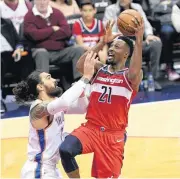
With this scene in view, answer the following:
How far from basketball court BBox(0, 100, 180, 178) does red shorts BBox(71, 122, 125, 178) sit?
115 cm

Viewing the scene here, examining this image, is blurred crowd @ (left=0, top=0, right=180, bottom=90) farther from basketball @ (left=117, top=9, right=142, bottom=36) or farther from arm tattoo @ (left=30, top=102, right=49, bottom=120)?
arm tattoo @ (left=30, top=102, right=49, bottom=120)

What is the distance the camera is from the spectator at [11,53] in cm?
1022

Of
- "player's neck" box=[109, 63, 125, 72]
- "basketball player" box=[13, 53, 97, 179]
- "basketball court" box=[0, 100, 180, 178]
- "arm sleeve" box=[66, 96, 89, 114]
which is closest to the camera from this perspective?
"basketball player" box=[13, 53, 97, 179]

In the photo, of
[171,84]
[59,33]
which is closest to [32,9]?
[59,33]

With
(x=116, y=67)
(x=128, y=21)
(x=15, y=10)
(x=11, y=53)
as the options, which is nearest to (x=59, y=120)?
(x=116, y=67)

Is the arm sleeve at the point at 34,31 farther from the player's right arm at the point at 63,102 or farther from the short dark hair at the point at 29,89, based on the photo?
the player's right arm at the point at 63,102

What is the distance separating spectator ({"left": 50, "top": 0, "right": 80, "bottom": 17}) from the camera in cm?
1113

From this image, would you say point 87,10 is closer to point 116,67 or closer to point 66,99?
point 116,67

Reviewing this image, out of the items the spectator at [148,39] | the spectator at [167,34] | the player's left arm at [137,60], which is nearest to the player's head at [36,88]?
the player's left arm at [137,60]

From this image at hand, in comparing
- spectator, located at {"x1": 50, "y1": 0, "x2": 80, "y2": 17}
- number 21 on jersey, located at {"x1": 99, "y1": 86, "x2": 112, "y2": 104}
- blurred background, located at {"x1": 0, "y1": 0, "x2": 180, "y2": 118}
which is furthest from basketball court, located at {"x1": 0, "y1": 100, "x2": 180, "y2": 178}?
spectator, located at {"x1": 50, "y1": 0, "x2": 80, "y2": 17}

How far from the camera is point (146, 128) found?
8.68 meters

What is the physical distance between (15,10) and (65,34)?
1012 mm

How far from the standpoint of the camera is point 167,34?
11172 millimetres

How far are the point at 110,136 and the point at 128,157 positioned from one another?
5.86ft
